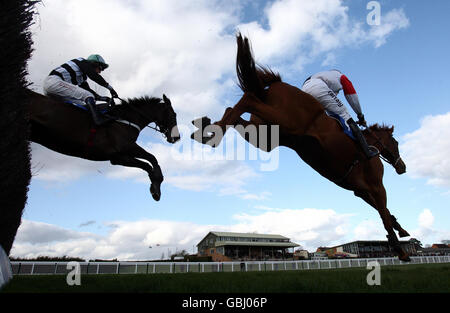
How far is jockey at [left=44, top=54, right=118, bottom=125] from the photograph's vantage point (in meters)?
5.18

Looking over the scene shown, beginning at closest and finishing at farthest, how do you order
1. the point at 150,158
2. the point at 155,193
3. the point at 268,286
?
the point at 268,286 → the point at 155,193 → the point at 150,158

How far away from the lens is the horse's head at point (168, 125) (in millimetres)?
6445

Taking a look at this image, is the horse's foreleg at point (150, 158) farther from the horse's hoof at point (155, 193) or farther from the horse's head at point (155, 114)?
the horse's head at point (155, 114)

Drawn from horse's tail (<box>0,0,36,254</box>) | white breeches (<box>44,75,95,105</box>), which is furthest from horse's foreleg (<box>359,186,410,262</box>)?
horse's tail (<box>0,0,36,254</box>)

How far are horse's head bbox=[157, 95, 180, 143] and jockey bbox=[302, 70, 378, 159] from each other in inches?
105

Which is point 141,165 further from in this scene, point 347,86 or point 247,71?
point 347,86

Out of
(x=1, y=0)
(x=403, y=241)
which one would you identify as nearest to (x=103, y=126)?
(x=1, y=0)

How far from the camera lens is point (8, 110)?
140 inches

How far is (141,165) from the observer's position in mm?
5672

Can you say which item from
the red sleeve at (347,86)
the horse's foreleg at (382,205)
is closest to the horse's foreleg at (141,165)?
the horse's foreleg at (382,205)

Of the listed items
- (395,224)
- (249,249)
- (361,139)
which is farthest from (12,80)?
(249,249)

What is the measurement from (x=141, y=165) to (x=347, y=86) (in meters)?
4.13
